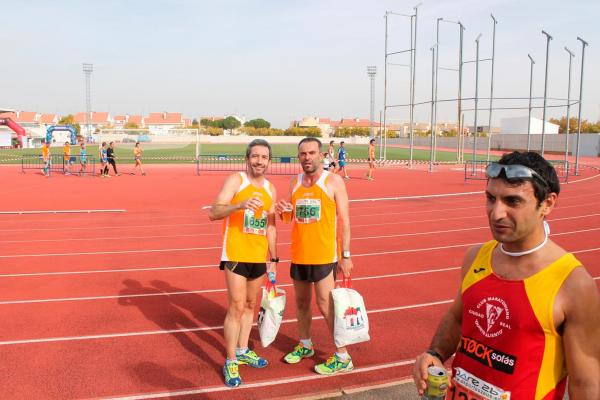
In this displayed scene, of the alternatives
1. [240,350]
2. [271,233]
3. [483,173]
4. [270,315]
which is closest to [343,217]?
[271,233]

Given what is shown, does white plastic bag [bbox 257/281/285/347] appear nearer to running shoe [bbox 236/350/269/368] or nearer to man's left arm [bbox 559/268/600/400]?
running shoe [bbox 236/350/269/368]

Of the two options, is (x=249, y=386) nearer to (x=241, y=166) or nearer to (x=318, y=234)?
(x=318, y=234)

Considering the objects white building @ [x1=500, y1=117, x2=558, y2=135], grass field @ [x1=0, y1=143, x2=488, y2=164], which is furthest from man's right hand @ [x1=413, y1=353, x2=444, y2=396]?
white building @ [x1=500, y1=117, x2=558, y2=135]

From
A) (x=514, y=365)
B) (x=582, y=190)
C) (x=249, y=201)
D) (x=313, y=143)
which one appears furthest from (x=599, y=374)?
(x=582, y=190)

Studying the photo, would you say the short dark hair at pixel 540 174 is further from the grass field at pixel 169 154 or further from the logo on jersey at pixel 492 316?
the grass field at pixel 169 154

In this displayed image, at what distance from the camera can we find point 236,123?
432 ft

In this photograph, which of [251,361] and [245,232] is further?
[251,361]

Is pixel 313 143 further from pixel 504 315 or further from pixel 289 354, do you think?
pixel 504 315

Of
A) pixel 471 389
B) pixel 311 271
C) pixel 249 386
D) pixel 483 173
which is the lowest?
pixel 249 386

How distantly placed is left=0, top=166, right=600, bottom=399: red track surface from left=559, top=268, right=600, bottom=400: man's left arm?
106 inches

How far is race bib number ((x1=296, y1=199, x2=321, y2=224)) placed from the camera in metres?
4.49

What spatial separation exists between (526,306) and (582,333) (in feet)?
0.65

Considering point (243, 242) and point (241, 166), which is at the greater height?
point (243, 242)

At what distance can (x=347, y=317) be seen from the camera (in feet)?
13.6
